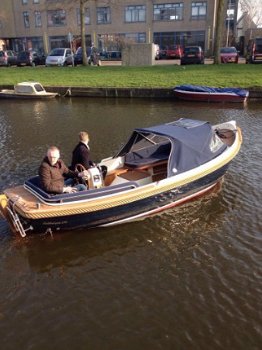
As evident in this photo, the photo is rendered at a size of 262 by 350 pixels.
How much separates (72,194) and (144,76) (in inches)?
778

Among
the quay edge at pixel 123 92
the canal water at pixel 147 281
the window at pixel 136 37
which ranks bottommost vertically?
the canal water at pixel 147 281

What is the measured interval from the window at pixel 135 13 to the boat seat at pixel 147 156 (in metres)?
46.8

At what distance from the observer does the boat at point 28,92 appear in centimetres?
2366

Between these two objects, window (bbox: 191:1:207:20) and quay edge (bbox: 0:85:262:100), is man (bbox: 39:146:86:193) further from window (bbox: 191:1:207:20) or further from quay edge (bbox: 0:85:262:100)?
window (bbox: 191:1:207:20)

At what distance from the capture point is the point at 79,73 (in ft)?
94.5

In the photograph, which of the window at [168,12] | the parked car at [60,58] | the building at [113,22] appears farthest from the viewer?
the window at [168,12]

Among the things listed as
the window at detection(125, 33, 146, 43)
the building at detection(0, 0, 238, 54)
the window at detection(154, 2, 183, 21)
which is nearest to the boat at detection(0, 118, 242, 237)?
the building at detection(0, 0, 238, 54)

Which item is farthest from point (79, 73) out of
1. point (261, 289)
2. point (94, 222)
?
point (261, 289)

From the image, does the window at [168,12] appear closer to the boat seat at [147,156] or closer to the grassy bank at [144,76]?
the grassy bank at [144,76]

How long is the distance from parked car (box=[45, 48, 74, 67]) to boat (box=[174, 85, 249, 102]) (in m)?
16.5

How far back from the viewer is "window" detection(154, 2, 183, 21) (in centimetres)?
5059

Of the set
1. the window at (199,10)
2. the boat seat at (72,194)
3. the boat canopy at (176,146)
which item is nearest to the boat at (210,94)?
the boat canopy at (176,146)

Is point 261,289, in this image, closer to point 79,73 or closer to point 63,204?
point 63,204

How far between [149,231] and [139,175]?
193cm
